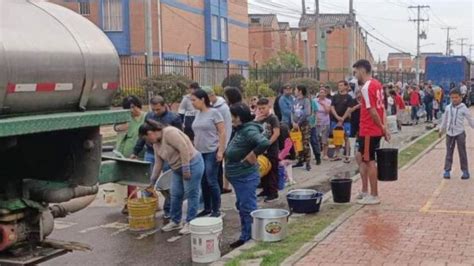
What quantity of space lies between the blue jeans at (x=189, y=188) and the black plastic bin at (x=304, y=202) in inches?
55.3

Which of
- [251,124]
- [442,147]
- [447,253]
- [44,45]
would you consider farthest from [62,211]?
[442,147]

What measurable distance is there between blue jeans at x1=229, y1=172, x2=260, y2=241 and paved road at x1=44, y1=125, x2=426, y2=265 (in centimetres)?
32

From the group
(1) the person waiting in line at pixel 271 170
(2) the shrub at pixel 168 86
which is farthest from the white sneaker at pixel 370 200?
(2) the shrub at pixel 168 86

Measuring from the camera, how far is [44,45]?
5.04 meters

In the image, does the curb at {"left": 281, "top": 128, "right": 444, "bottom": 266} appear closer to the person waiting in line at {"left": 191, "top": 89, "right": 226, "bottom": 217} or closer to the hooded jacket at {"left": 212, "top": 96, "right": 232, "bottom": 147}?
the person waiting in line at {"left": 191, "top": 89, "right": 226, "bottom": 217}

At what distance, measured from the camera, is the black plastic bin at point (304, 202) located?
9.22m

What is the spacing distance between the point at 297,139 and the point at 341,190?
4470 mm

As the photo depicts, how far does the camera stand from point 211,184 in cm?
919

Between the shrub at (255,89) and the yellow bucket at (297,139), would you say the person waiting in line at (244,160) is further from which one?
the shrub at (255,89)

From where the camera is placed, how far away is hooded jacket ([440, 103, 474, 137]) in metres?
12.1

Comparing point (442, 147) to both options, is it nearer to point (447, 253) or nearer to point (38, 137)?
point (447, 253)

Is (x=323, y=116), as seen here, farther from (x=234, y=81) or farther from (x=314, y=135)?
(x=234, y=81)

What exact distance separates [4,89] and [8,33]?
0.41 meters

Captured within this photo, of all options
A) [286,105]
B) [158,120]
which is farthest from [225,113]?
[286,105]
